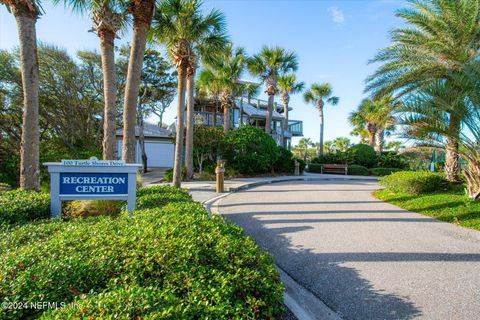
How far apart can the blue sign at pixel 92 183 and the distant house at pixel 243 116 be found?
17.2m

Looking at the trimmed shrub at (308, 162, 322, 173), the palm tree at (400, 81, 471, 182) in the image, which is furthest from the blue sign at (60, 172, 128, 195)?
the trimmed shrub at (308, 162, 322, 173)

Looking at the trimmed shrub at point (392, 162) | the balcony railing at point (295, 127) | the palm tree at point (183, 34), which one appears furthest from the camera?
the balcony railing at point (295, 127)

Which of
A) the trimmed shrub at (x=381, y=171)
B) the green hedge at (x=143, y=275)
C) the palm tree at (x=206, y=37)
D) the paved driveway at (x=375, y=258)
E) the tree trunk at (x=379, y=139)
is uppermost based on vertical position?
the palm tree at (x=206, y=37)

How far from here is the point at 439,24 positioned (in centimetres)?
966

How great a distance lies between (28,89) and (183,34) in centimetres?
648

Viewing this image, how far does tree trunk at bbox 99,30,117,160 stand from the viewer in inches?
296

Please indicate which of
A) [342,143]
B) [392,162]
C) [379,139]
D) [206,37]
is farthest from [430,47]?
[342,143]

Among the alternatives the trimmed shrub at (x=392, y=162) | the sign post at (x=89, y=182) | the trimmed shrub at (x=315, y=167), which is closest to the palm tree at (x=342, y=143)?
the trimmed shrub at (x=392, y=162)

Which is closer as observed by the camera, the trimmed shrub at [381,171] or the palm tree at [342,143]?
the trimmed shrub at [381,171]

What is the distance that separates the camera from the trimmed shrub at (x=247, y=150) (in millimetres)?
17562

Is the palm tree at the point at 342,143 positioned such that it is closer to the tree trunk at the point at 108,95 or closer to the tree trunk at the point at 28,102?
the tree trunk at the point at 108,95

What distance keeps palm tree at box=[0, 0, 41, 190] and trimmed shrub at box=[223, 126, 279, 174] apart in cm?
1193

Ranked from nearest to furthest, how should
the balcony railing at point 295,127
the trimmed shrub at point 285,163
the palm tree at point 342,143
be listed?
the trimmed shrub at point 285,163 < the balcony railing at point 295,127 < the palm tree at point 342,143

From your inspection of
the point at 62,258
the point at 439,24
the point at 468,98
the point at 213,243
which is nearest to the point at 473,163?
the point at 468,98
